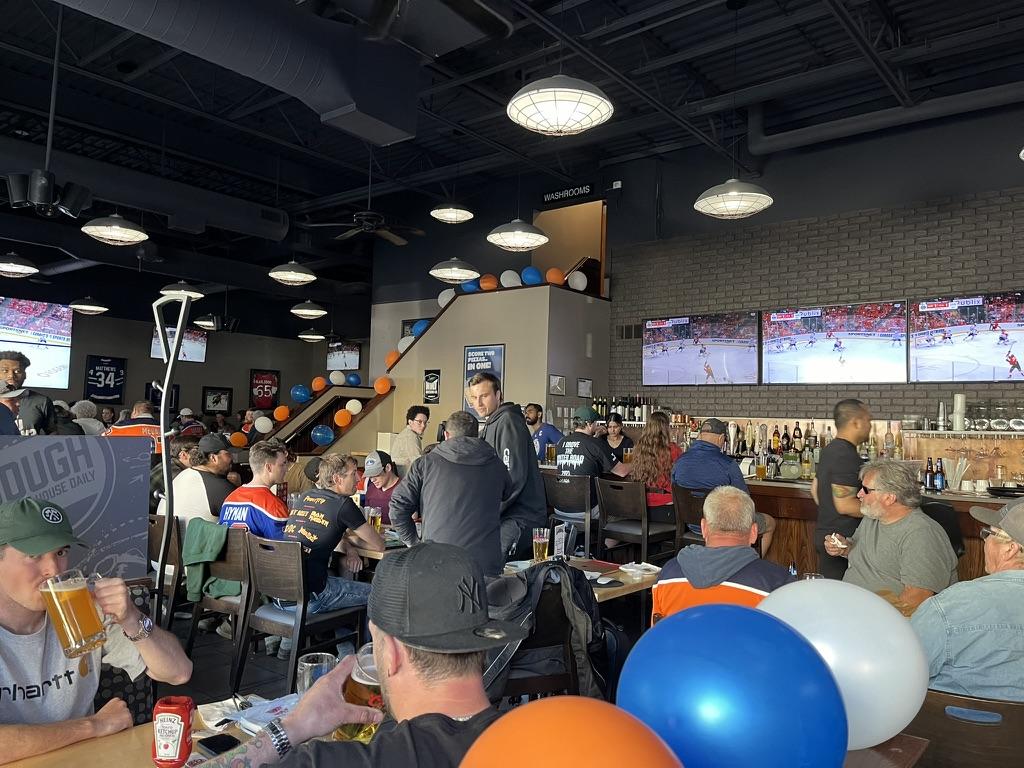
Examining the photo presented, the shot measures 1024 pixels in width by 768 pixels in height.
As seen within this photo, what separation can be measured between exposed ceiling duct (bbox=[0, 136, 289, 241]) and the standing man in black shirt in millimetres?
8936

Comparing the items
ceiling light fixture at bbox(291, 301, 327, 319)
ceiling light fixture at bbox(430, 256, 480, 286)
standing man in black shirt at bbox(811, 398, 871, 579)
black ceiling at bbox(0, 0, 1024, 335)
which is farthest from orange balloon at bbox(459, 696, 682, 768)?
ceiling light fixture at bbox(291, 301, 327, 319)

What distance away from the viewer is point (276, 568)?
12.4 ft

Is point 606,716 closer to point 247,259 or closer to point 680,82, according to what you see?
point 680,82

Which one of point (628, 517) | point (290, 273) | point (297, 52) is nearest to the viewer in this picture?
point (297, 52)

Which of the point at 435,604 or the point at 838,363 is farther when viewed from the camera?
the point at 838,363

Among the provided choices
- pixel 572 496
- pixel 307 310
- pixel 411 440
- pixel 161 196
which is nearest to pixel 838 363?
pixel 572 496

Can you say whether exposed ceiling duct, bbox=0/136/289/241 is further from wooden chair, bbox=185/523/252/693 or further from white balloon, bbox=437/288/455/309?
wooden chair, bbox=185/523/252/693

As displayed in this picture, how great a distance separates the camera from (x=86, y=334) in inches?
641

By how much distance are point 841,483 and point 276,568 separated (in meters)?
3.15

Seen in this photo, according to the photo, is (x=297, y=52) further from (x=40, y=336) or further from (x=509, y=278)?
(x=40, y=336)

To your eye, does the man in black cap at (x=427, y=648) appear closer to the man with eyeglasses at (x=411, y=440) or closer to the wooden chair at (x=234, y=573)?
the wooden chair at (x=234, y=573)

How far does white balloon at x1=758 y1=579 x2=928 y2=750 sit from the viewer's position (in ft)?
4.92

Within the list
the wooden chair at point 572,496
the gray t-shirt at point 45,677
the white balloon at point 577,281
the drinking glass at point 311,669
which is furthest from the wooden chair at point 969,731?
the white balloon at point 577,281

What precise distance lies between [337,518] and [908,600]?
273cm
